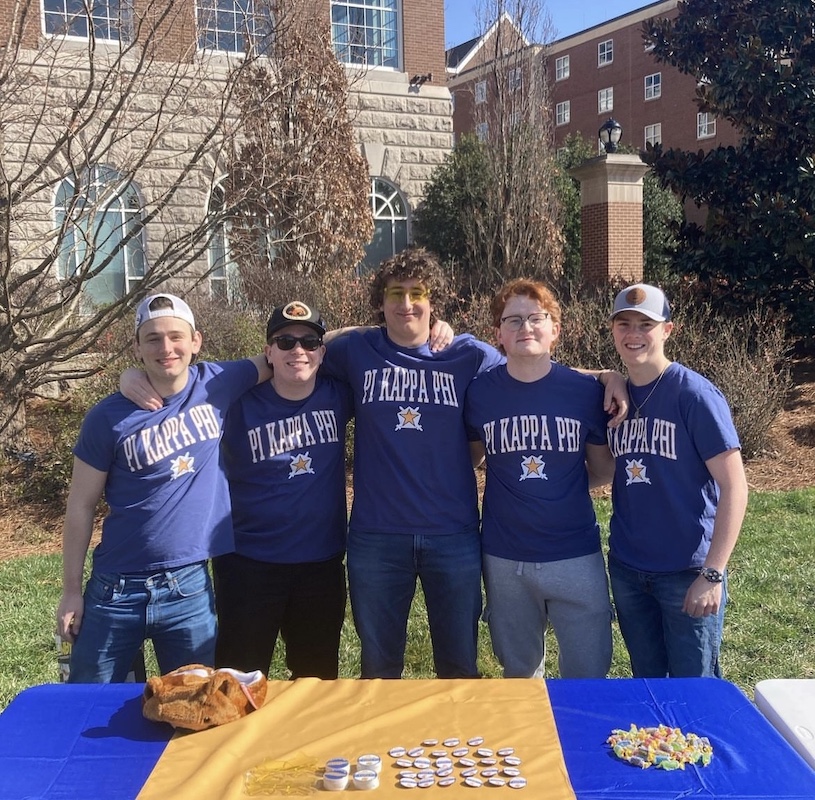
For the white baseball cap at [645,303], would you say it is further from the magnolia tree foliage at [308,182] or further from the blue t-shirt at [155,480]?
the magnolia tree foliage at [308,182]

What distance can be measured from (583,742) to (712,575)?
93cm

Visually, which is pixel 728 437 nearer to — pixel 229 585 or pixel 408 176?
pixel 229 585

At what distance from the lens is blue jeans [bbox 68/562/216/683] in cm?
290

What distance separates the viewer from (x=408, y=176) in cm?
1812

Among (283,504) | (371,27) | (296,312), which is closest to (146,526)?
(283,504)

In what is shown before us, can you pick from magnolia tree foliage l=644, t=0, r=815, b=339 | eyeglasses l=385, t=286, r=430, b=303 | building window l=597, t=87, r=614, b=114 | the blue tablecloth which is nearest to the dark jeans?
the blue tablecloth

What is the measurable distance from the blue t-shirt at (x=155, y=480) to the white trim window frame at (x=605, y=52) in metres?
41.6

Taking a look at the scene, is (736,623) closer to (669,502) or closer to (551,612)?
(551,612)

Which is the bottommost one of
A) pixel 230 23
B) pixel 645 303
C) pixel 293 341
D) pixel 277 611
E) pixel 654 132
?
pixel 277 611

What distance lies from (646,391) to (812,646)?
2540mm

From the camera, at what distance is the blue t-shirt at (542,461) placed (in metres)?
3.09

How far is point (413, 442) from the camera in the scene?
324 centimetres

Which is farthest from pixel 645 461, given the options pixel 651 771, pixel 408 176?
pixel 408 176

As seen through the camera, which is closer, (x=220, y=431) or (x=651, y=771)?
(x=651, y=771)
